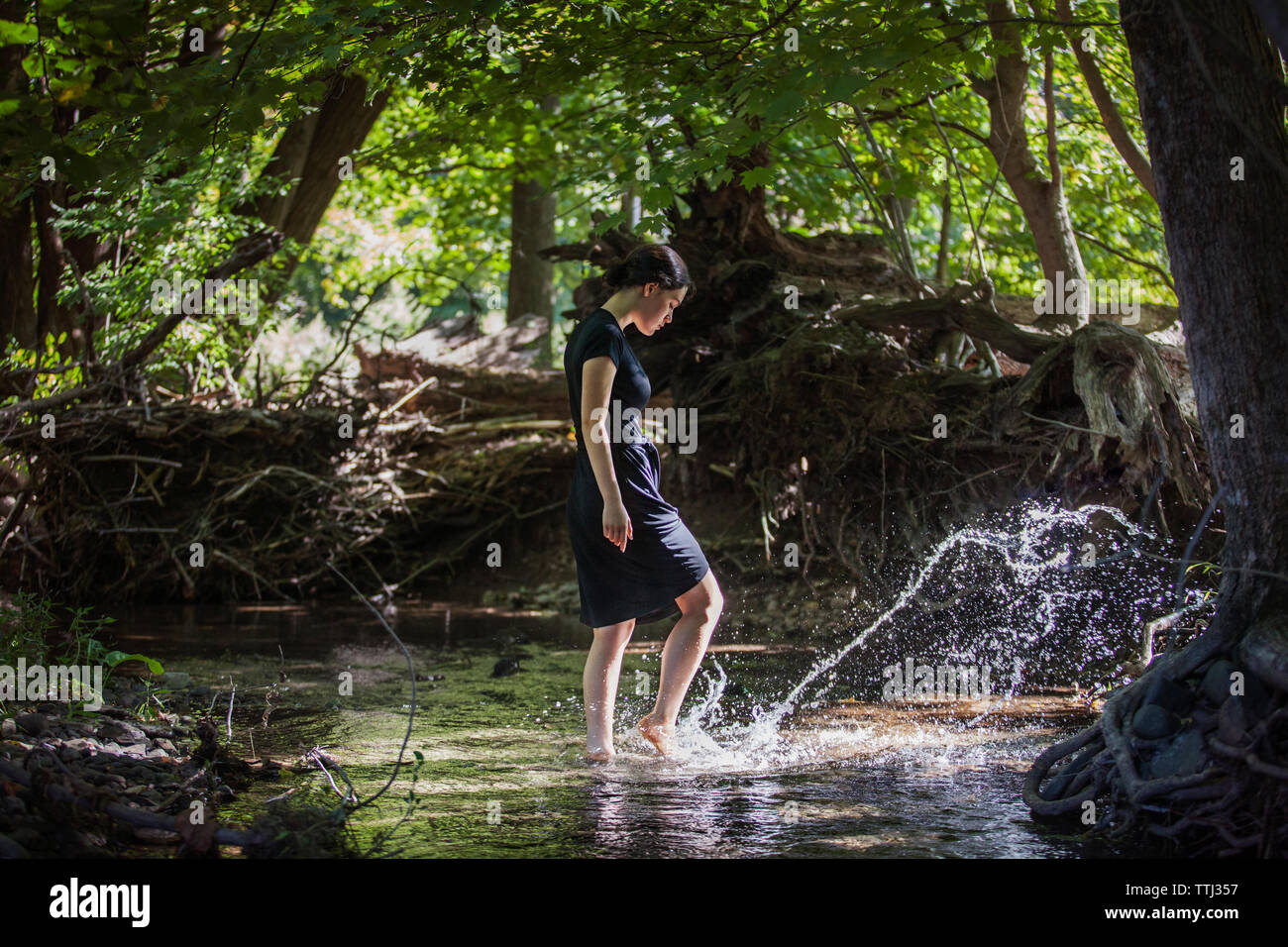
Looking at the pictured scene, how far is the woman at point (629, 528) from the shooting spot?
16.0 feet

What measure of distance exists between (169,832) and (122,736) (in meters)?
1.27

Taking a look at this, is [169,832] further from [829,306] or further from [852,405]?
[829,306]

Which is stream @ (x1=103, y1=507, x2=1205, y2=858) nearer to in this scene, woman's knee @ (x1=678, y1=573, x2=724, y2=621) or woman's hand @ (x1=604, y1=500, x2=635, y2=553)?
woman's knee @ (x1=678, y1=573, x2=724, y2=621)

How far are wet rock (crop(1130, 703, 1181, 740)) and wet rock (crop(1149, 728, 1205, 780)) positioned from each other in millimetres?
48

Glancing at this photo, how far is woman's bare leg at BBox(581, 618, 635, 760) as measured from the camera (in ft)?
16.0

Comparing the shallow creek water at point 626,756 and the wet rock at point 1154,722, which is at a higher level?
the wet rock at point 1154,722

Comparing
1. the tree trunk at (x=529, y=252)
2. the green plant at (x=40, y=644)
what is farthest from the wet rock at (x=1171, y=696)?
the tree trunk at (x=529, y=252)

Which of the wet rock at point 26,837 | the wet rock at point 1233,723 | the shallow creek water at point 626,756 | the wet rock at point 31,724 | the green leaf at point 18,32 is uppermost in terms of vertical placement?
the green leaf at point 18,32

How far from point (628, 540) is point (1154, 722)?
7.11 feet

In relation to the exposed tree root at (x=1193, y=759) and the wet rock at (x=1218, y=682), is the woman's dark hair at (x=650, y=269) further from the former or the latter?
the wet rock at (x=1218, y=682)

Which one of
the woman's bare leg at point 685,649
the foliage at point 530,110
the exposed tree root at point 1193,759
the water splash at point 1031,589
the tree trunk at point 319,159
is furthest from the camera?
the tree trunk at point 319,159

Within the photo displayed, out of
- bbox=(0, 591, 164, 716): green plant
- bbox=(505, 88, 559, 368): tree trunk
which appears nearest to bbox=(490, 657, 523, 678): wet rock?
bbox=(0, 591, 164, 716): green plant

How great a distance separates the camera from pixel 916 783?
14.4 feet

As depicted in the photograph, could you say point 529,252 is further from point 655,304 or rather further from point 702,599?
point 702,599
